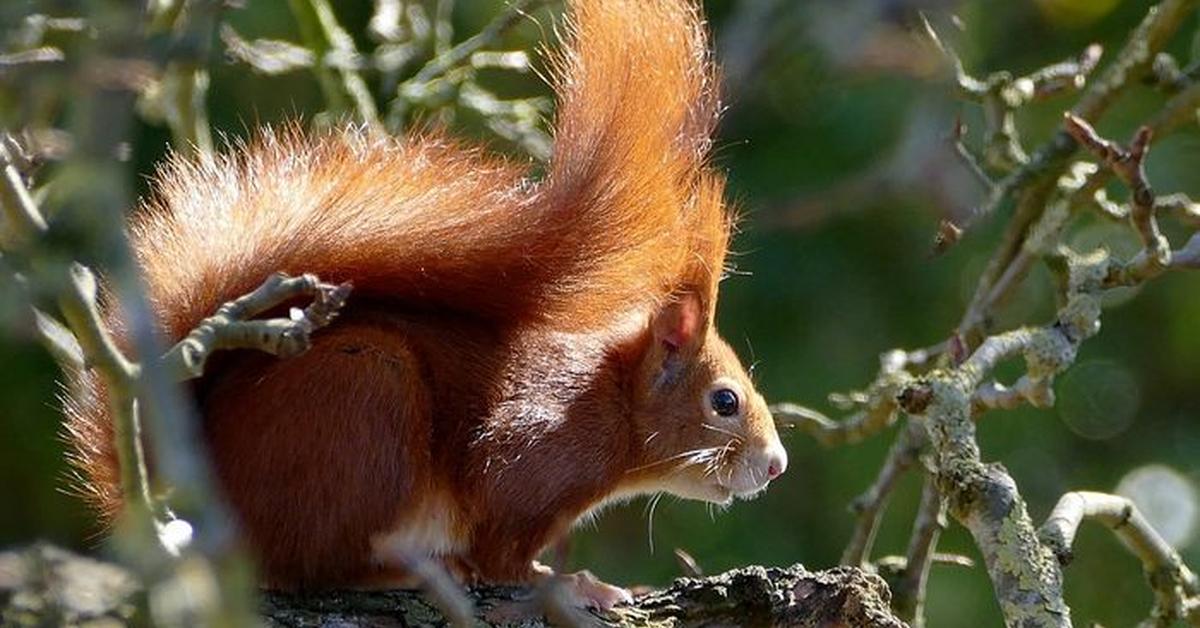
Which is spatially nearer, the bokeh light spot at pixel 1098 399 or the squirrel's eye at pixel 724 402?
the squirrel's eye at pixel 724 402

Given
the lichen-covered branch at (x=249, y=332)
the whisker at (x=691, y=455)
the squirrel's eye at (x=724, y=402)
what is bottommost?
the whisker at (x=691, y=455)

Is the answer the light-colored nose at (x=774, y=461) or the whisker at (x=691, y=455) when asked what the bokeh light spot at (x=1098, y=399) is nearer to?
the light-colored nose at (x=774, y=461)

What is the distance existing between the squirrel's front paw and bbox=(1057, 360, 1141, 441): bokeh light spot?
343 centimetres

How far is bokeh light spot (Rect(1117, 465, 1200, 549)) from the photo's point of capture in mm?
5641

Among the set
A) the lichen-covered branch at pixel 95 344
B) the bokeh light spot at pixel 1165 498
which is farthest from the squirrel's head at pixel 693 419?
the bokeh light spot at pixel 1165 498

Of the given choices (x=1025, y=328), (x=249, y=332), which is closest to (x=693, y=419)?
(x=1025, y=328)

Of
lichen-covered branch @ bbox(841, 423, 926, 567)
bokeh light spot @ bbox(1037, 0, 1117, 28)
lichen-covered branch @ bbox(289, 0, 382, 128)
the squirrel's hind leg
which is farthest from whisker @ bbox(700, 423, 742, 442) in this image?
bokeh light spot @ bbox(1037, 0, 1117, 28)

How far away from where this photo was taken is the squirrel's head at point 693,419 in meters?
3.45

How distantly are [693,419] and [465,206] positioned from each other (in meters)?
0.74

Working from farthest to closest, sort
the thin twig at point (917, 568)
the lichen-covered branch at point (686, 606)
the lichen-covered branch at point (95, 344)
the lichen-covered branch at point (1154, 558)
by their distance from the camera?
the thin twig at point (917, 568) < the lichen-covered branch at point (1154, 558) < the lichen-covered branch at point (686, 606) < the lichen-covered branch at point (95, 344)

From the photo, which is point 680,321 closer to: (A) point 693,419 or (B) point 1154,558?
(A) point 693,419

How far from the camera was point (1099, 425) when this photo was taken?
19.9 feet

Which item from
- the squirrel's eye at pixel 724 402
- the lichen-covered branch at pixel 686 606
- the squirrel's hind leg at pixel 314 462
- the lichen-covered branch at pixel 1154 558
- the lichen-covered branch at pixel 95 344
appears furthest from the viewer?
the squirrel's eye at pixel 724 402

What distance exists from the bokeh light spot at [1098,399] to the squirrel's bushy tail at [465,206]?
3.14m
